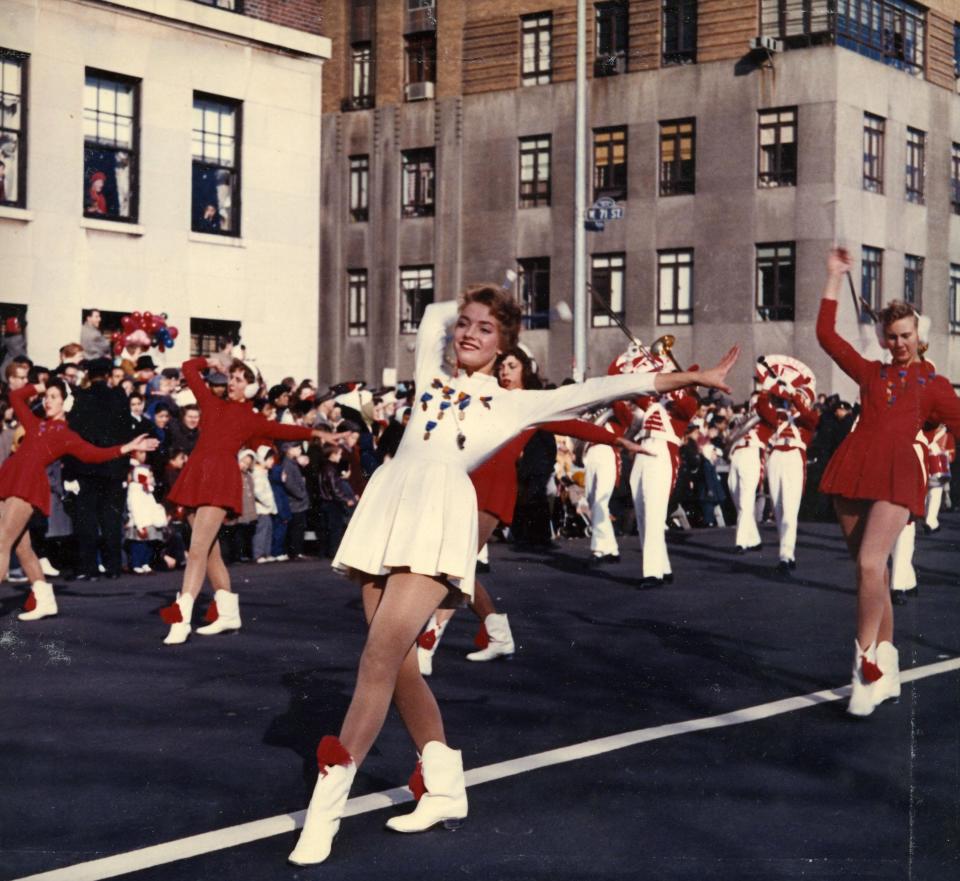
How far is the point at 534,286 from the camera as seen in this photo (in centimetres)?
3959

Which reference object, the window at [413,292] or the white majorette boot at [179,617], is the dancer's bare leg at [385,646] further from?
the window at [413,292]

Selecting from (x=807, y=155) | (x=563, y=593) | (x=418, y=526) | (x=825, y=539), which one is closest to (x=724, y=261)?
(x=807, y=155)

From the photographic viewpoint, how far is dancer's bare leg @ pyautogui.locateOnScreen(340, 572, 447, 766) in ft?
18.2

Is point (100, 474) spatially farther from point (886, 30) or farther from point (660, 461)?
point (886, 30)

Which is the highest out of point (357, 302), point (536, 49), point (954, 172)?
point (536, 49)

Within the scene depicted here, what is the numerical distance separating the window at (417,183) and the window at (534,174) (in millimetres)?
2563

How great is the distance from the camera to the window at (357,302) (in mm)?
40406

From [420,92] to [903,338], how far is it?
104ft

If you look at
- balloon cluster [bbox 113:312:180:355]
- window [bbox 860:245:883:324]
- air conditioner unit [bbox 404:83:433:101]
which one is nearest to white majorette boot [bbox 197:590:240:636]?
balloon cluster [bbox 113:312:180:355]

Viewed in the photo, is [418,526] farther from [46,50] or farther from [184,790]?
[46,50]

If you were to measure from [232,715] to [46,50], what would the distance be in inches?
573

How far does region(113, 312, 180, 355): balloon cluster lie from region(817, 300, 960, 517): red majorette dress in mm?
10892

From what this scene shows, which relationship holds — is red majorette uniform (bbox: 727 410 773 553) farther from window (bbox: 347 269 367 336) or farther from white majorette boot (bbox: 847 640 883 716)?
window (bbox: 347 269 367 336)

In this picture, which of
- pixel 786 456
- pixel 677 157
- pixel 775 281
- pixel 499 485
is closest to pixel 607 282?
pixel 677 157
